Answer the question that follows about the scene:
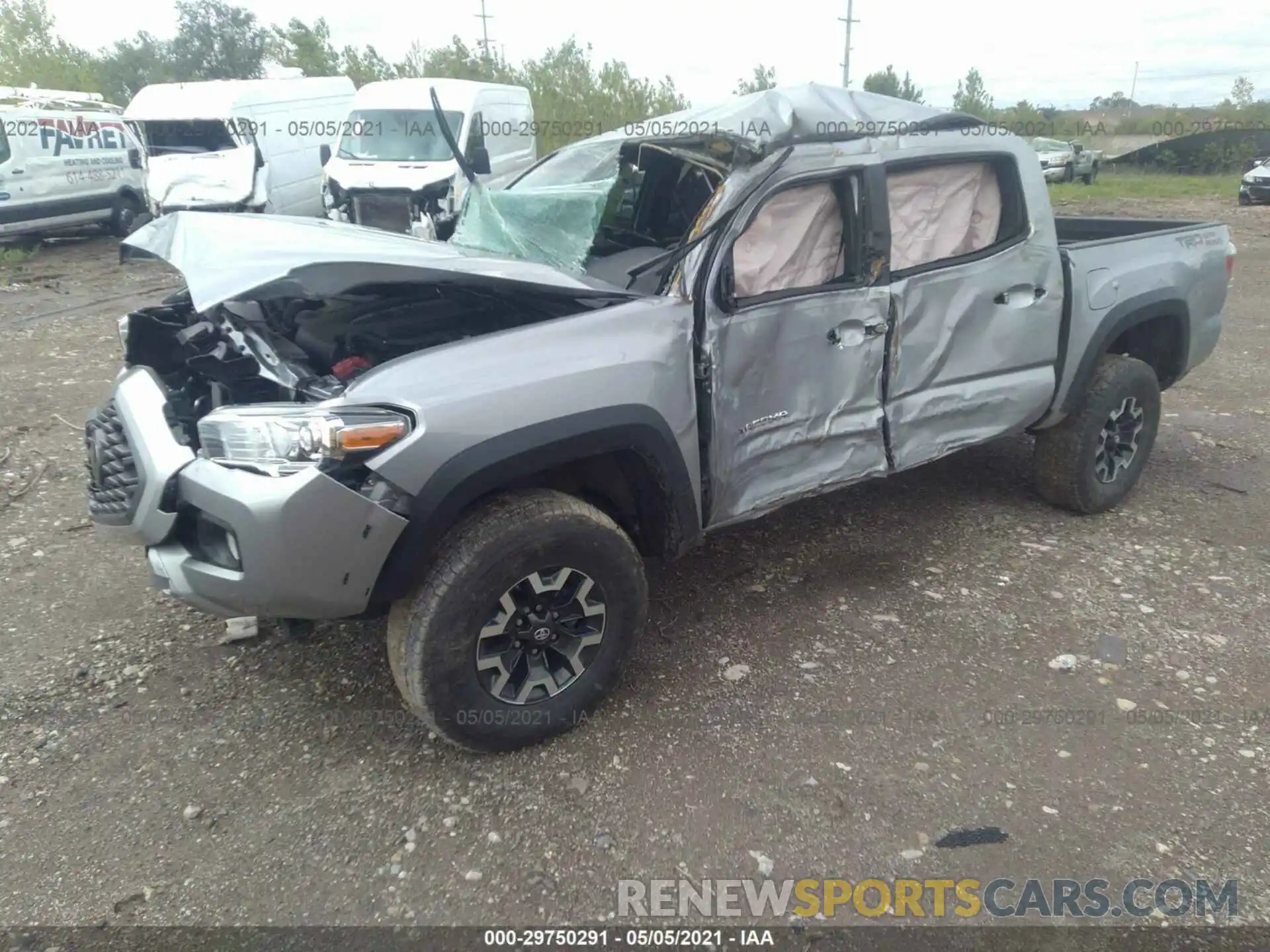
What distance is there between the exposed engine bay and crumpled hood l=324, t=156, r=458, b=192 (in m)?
8.82

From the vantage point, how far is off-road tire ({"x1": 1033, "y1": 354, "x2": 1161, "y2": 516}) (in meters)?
4.19

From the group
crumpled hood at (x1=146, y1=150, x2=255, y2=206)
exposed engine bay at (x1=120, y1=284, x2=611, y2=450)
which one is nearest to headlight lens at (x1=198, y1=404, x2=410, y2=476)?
exposed engine bay at (x1=120, y1=284, x2=611, y2=450)

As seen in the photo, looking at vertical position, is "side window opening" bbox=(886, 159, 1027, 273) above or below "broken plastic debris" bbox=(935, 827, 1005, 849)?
above

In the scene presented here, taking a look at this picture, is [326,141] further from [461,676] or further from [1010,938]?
[1010,938]

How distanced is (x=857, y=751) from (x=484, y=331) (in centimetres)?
192

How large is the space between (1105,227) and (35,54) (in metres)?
36.7

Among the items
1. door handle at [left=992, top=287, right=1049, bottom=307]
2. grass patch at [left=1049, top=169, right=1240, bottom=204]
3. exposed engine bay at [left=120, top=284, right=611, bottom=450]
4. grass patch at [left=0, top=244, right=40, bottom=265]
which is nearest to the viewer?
exposed engine bay at [left=120, top=284, right=611, bottom=450]

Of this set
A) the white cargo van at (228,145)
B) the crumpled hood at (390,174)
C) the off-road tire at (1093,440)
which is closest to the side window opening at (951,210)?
the off-road tire at (1093,440)

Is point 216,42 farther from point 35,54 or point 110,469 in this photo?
point 110,469

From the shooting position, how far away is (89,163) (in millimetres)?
14086

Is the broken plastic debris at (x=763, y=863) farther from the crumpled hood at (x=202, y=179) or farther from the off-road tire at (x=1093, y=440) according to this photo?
the crumpled hood at (x=202, y=179)

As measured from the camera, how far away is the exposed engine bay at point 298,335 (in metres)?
2.89

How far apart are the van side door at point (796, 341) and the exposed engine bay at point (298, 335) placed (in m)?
0.48

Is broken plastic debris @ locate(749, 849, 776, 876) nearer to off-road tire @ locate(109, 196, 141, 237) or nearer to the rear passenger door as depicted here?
the rear passenger door
